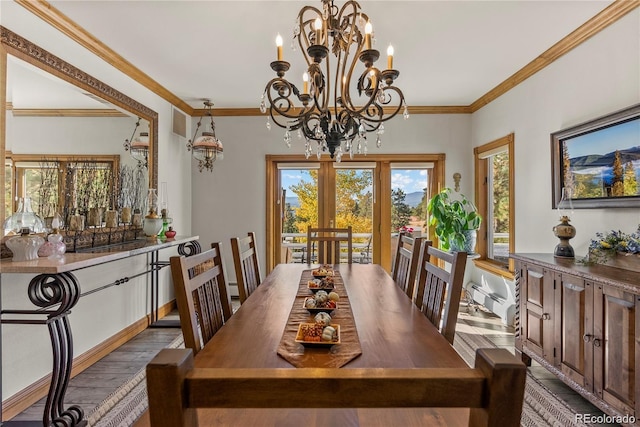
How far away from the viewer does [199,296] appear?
59.1 inches

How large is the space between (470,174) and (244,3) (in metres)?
3.50

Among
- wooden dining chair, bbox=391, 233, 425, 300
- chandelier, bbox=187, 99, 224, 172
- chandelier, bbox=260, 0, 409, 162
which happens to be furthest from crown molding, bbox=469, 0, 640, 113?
chandelier, bbox=187, 99, 224, 172

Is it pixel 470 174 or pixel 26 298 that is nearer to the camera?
pixel 26 298

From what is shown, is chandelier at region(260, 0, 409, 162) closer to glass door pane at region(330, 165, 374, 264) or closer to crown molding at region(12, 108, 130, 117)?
crown molding at region(12, 108, 130, 117)

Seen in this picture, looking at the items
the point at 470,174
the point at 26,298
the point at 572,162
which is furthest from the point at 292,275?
the point at 470,174

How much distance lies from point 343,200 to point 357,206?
8.3 inches

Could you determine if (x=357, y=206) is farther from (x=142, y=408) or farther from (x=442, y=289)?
(x=142, y=408)

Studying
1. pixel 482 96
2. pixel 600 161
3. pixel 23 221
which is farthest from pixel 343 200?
pixel 23 221

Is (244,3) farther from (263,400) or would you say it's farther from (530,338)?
(530,338)

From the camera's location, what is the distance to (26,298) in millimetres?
2209

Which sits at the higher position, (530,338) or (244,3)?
(244,3)

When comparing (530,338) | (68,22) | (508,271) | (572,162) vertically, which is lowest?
(530,338)

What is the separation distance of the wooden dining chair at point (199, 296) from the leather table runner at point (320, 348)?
0.35m

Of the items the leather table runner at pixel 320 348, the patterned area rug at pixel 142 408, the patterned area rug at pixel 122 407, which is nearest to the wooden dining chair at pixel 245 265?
the leather table runner at pixel 320 348
